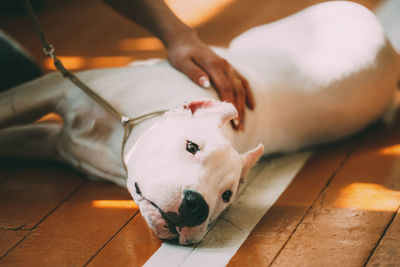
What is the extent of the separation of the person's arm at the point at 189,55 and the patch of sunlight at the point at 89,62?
65 centimetres

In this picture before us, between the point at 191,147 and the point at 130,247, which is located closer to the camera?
the point at 191,147

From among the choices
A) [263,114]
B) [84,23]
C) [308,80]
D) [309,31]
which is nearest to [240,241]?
[263,114]

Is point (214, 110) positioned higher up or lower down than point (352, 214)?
higher up

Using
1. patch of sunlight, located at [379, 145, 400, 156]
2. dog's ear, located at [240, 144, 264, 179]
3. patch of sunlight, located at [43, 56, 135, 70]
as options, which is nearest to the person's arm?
dog's ear, located at [240, 144, 264, 179]

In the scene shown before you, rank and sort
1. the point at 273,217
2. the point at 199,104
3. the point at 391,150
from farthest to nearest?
the point at 391,150 < the point at 273,217 < the point at 199,104

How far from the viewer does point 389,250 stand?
48.8 inches

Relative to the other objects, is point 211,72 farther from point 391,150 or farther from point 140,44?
point 140,44

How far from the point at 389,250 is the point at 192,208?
0.49 metres

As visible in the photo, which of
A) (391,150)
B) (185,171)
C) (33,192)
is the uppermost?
(185,171)

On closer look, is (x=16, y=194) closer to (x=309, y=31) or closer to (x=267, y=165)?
(x=267, y=165)

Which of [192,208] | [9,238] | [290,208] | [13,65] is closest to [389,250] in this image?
[290,208]

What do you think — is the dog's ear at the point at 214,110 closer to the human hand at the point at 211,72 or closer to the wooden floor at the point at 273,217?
the human hand at the point at 211,72

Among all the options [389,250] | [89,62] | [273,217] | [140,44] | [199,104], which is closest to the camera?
[389,250]

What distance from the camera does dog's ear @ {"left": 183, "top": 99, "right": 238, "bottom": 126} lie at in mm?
1312
